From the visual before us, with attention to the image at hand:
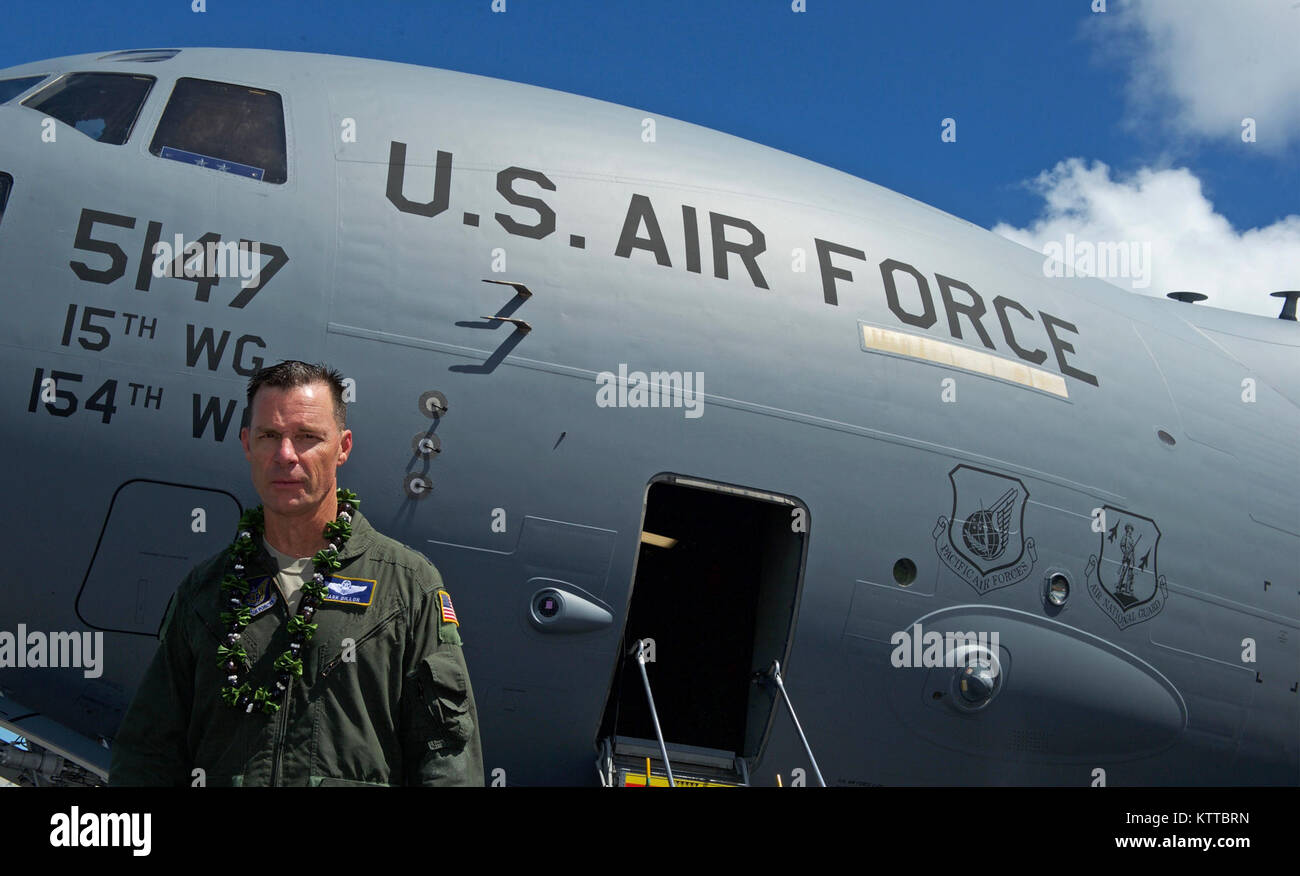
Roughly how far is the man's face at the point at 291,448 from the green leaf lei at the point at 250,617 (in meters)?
0.16

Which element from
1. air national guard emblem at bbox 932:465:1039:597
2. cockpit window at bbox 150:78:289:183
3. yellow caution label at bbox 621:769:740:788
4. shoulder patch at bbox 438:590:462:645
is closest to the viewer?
shoulder patch at bbox 438:590:462:645

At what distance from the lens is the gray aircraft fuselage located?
242 inches

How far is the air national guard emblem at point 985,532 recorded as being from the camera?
7523 mm

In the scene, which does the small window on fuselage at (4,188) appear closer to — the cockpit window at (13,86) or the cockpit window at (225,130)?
the cockpit window at (225,130)

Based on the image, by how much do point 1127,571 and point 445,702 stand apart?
620 cm

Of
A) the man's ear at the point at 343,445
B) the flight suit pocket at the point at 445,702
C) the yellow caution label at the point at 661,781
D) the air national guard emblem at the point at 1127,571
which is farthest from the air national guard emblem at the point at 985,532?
the man's ear at the point at 343,445

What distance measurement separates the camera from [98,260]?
6.15 m

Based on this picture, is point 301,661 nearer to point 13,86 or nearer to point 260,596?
point 260,596

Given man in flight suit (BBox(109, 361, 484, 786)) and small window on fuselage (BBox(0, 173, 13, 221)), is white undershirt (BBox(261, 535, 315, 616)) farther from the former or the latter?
small window on fuselage (BBox(0, 173, 13, 221))

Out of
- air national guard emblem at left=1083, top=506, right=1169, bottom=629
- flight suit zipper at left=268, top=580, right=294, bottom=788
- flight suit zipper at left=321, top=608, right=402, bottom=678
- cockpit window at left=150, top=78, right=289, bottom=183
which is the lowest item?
flight suit zipper at left=268, top=580, right=294, bottom=788

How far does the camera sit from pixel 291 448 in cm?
334

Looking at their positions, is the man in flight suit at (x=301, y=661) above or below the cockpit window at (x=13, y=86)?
below

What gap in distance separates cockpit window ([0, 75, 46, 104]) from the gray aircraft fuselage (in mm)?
105

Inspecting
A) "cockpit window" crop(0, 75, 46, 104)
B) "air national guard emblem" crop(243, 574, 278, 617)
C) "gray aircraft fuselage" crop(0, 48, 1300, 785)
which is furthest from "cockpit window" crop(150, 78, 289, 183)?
"air national guard emblem" crop(243, 574, 278, 617)
